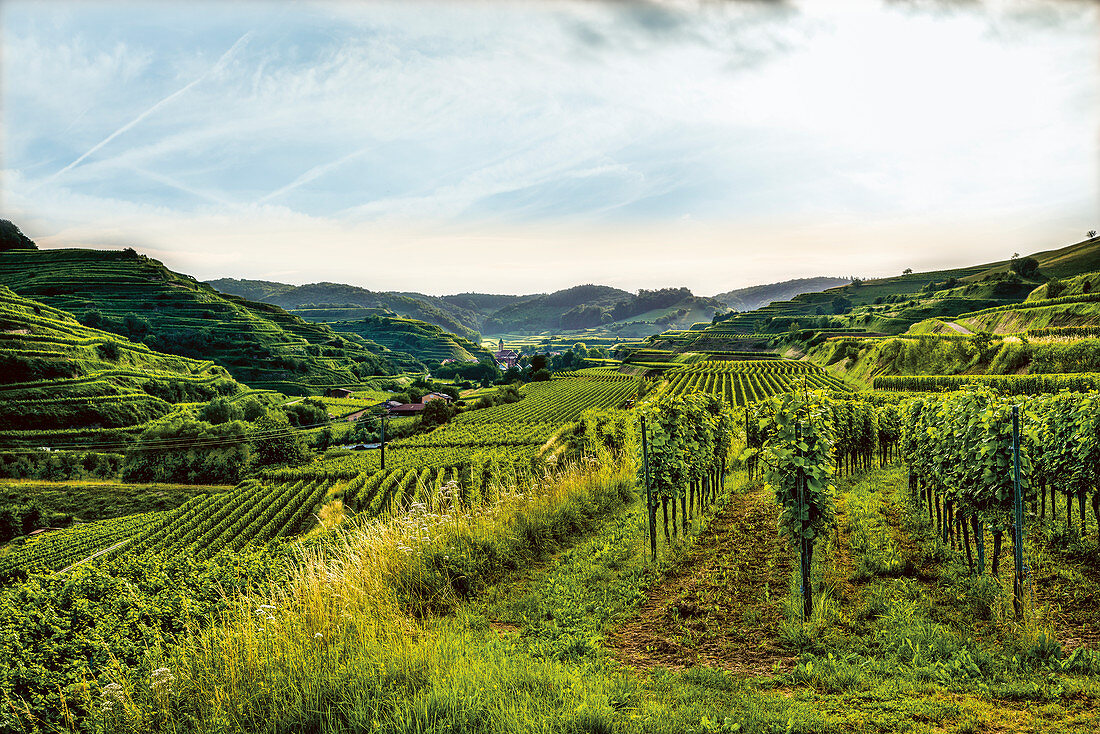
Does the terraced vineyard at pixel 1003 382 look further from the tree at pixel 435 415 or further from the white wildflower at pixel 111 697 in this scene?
the tree at pixel 435 415

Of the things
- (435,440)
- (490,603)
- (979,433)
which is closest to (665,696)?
(490,603)

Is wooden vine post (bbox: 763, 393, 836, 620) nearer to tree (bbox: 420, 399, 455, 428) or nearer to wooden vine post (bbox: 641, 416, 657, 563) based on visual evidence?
wooden vine post (bbox: 641, 416, 657, 563)

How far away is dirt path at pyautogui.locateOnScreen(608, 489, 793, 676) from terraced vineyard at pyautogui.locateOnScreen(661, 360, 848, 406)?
49.1m

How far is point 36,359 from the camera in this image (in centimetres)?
8538

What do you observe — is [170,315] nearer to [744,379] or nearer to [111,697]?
[744,379]

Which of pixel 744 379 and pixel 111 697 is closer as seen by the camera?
pixel 111 697

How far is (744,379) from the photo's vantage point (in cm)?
8050

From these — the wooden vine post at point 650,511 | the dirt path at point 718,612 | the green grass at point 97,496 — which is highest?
the wooden vine post at point 650,511

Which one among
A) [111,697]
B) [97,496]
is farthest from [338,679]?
[97,496]

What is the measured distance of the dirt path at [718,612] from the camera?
19.9 feet

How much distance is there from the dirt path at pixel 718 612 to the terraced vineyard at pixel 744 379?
49.1 meters

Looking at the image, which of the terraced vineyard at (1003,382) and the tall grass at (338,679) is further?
the terraced vineyard at (1003,382)

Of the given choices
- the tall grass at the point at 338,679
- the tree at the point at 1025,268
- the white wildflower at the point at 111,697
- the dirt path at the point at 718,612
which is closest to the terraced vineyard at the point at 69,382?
the tall grass at the point at 338,679

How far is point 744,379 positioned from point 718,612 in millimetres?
78432
